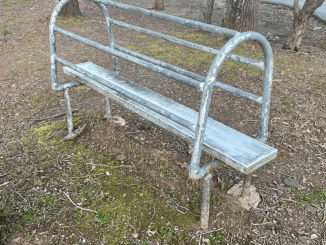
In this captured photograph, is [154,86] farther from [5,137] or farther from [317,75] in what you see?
[317,75]

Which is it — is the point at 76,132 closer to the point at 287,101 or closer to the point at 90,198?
the point at 90,198

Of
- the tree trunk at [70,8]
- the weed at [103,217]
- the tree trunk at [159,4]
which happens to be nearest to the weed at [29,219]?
the weed at [103,217]

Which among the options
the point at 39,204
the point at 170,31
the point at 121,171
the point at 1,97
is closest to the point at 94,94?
the point at 1,97

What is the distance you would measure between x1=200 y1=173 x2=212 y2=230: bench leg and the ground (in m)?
0.06

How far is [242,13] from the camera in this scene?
569cm

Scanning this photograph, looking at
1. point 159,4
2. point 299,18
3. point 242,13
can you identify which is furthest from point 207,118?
point 159,4

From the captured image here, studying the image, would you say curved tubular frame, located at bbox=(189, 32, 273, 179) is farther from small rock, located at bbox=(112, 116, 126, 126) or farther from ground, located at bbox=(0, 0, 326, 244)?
small rock, located at bbox=(112, 116, 126, 126)

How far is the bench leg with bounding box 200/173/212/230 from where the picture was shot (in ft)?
7.54

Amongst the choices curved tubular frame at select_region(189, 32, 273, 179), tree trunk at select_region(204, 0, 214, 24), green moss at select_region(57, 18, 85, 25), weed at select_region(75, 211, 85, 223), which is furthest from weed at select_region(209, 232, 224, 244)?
green moss at select_region(57, 18, 85, 25)

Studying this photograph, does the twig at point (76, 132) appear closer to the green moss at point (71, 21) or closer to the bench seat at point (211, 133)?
the bench seat at point (211, 133)

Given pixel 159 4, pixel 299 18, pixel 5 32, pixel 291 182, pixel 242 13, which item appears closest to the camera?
pixel 291 182

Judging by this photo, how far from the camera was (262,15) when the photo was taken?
9.08 metres

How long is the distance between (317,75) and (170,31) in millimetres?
3475

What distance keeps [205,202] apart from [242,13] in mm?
4196
